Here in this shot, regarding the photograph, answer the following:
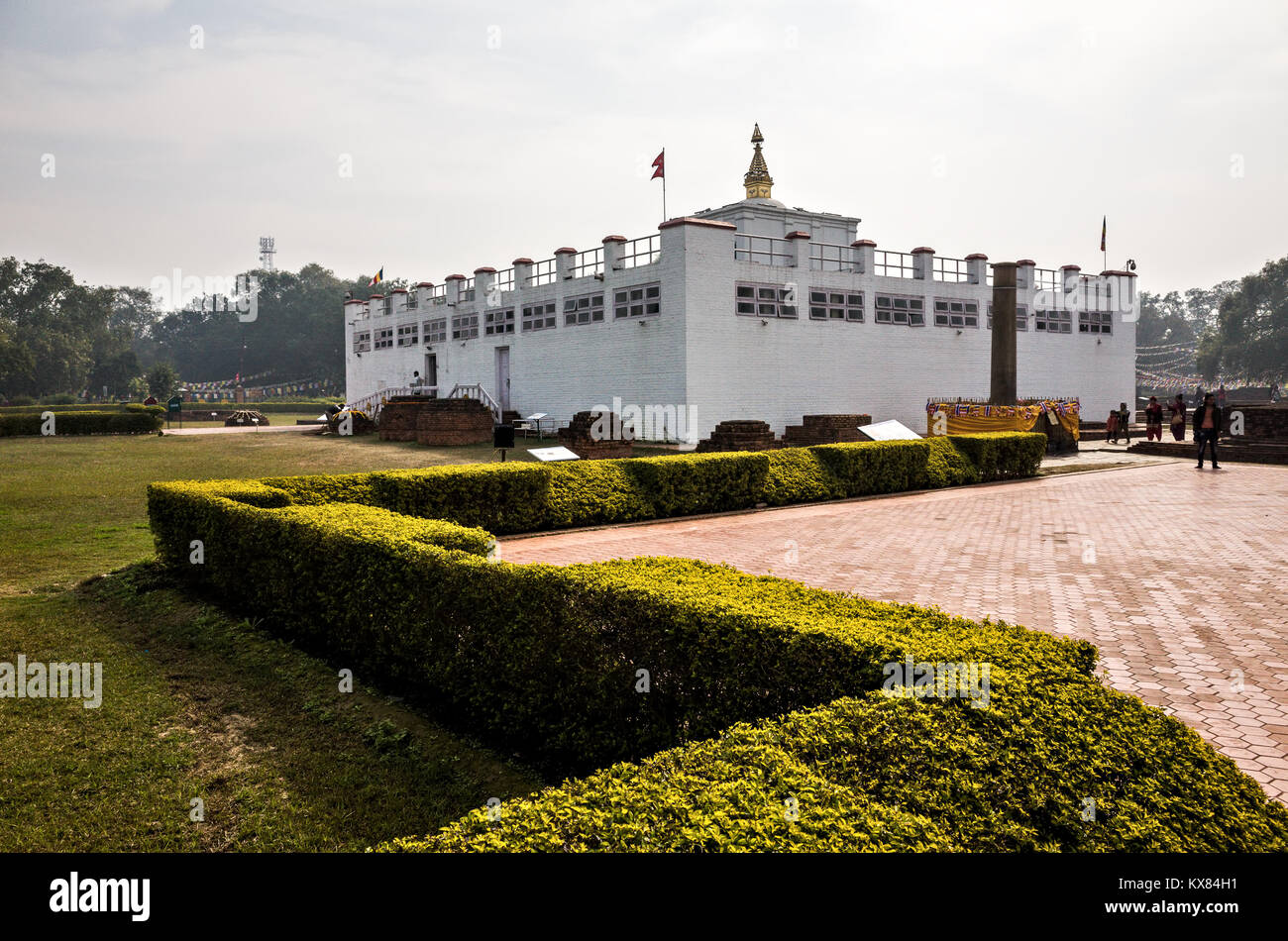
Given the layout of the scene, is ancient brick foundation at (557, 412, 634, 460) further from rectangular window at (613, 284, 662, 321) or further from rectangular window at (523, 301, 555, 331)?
rectangular window at (523, 301, 555, 331)

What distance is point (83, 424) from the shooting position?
2962 cm

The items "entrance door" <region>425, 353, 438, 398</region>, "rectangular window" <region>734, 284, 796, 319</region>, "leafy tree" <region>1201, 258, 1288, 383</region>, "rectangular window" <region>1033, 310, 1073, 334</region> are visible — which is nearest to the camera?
"rectangular window" <region>734, 284, 796, 319</region>

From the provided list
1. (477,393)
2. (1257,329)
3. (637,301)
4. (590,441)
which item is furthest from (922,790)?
(1257,329)

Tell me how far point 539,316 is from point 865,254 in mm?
11339

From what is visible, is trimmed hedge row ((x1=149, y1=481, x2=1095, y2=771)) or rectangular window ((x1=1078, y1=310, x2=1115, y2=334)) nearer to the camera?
trimmed hedge row ((x1=149, y1=481, x2=1095, y2=771))

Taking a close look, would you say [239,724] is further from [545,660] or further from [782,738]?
[782,738]

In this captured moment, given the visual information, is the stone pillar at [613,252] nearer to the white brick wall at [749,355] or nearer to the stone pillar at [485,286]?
the white brick wall at [749,355]

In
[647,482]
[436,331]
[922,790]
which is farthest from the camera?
[436,331]

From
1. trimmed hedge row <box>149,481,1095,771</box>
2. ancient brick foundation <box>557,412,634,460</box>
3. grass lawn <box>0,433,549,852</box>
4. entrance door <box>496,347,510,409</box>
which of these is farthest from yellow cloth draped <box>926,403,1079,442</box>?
grass lawn <box>0,433,549,852</box>

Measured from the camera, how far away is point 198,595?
848 cm

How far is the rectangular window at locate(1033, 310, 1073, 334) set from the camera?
111ft

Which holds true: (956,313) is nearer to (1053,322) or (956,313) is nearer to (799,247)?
(1053,322)

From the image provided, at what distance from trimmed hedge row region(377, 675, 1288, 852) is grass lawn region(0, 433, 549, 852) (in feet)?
6.01

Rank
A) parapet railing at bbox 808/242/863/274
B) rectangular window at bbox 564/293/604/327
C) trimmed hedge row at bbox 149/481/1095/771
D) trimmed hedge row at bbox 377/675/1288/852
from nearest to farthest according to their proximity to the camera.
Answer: trimmed hedge row at bbox 377/675/1288/852, trimmed hedge row at bbox 149/481/1095/771, rectangular window at bbox 564/293/604/327, parapet railing at bbox 808/242/863/274
